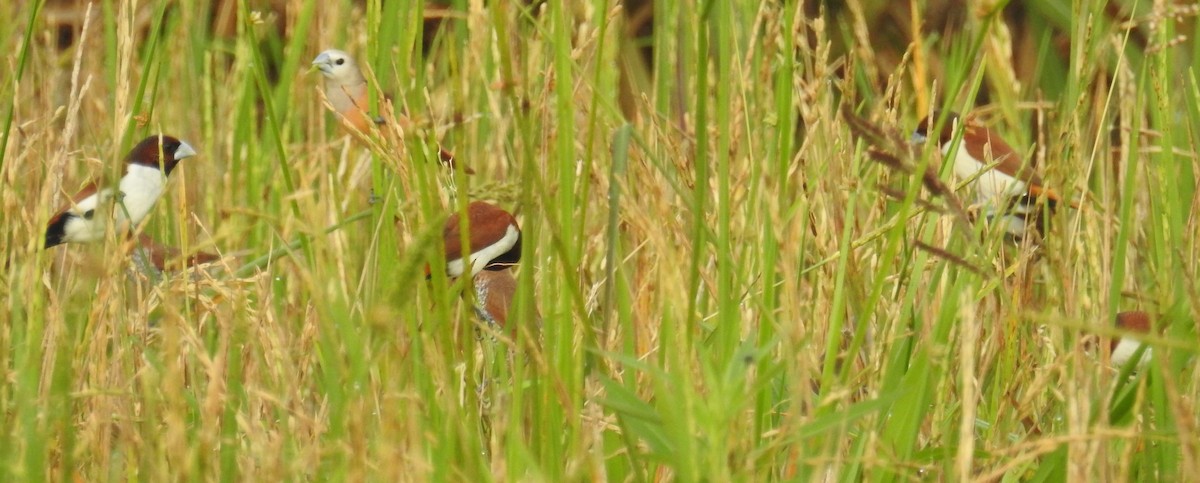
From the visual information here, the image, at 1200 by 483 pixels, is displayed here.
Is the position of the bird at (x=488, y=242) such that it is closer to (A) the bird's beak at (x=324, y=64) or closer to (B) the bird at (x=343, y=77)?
(B) the bird at (x=343, y=77)

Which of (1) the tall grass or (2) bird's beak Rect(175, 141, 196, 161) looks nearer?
(1) the tall grass

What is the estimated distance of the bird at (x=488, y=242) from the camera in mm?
2252

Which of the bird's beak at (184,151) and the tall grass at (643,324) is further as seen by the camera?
the bird's beak at (184,151)

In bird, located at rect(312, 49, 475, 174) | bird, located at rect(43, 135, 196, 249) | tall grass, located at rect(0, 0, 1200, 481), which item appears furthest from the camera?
bird, located at rect(312, 49, 475, 174)

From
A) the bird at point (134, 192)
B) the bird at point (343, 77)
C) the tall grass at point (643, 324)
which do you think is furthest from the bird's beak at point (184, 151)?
the tall grass at point (643, 324)

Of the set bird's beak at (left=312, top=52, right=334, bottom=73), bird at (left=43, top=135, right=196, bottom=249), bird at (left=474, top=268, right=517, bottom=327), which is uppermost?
bird's beak at (left=312, top=52, right=334, bottom=73)

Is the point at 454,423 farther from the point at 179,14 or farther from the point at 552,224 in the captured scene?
the point at 179,14

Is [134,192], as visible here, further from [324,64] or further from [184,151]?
[324,64]

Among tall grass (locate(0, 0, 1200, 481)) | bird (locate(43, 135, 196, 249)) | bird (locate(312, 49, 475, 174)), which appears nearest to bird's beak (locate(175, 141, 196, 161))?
bird (locate(43, 135, 196, 249))

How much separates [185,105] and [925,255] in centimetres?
195

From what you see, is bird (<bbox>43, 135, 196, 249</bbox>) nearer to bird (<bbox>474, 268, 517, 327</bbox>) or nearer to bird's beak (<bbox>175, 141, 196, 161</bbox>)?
bird's beak (<bbox>175, 141, 196, 161</bbox>)

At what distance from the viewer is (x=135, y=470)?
1219 millimetres

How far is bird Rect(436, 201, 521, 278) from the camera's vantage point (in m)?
2.25

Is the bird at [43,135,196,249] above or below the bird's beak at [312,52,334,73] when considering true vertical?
below
